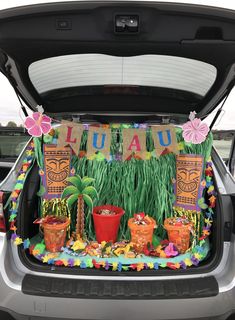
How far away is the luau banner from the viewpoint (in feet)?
7.67

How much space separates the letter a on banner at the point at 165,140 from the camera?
2332mm

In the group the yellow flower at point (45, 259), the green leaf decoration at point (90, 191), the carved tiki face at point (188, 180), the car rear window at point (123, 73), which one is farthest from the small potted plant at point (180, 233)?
the car rear window at point (123, 73)

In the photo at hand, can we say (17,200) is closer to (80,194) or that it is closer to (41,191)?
(41,191)

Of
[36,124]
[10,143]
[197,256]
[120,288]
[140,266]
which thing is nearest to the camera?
[120,288]

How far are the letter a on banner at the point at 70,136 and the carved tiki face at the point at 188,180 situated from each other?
2.26ft

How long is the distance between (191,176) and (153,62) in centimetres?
80

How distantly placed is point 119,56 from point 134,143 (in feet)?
2.45

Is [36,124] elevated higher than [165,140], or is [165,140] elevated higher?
[36,124]

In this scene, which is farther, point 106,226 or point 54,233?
point 106,226

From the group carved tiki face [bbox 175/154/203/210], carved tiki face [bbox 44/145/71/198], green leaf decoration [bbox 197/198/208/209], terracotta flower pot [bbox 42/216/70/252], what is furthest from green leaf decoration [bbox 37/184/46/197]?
green leaf decoration [bbox 197/198/208/209]

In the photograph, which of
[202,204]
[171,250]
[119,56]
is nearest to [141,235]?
[171,250]

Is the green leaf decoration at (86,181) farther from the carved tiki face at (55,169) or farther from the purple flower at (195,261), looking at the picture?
the purple flower at (195,261)

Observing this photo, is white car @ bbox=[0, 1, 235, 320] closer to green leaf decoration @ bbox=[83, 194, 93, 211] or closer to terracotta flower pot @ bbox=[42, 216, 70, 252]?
terracotta flower pot @ bbox=[42, 216, 70, 252]

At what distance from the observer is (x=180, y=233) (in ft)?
7.02
